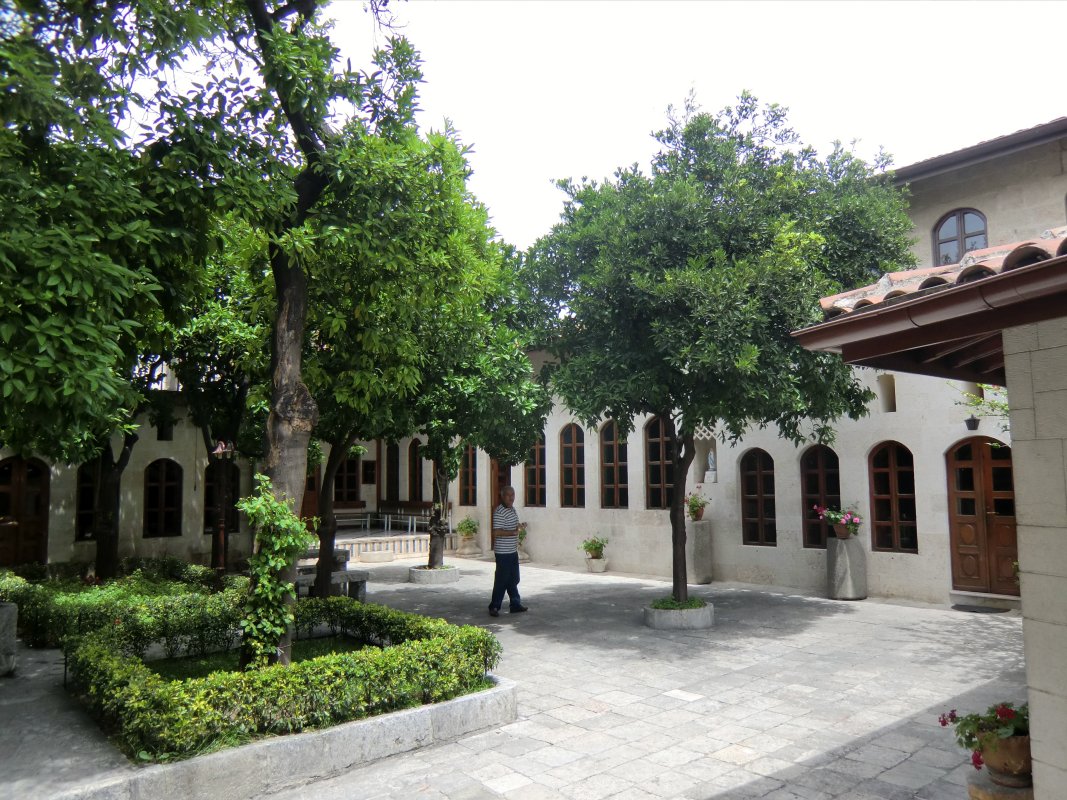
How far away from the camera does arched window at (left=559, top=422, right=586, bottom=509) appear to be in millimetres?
17656

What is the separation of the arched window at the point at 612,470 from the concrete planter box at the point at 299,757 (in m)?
10.6

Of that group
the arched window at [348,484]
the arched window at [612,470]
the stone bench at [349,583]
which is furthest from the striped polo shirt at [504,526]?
the arched window at [348,484]

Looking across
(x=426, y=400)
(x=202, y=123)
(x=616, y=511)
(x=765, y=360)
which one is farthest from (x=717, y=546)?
(x=202, y=123)

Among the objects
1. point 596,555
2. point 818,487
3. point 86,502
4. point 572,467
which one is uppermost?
point 572,467

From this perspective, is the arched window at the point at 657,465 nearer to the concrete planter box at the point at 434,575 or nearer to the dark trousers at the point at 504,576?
the concrete planter box at the point at 434,575

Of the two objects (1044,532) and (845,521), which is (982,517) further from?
(1044,532)

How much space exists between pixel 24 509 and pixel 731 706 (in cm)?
1496

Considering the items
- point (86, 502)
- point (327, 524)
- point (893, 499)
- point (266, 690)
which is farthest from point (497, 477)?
point (266, 690)

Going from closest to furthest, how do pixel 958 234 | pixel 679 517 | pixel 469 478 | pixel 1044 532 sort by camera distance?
1. pixel 1044 532
2. pixel 679 517
3. pixel 958 234
4. pixel 469 478

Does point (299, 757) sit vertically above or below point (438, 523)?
below

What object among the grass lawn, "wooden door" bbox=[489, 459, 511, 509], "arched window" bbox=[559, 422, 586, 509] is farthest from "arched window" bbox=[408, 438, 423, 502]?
the grass lawn

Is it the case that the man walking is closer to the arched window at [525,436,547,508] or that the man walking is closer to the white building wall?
the arched window at [525,436,547,508]

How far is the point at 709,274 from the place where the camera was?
9.01 m

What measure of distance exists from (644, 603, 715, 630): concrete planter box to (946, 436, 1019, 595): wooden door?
4347mm
